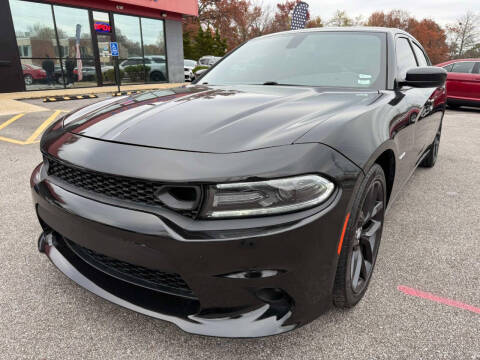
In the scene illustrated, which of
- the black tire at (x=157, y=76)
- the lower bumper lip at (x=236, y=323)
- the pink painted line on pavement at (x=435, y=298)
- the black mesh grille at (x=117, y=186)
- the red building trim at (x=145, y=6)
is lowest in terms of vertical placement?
the pink painted line on pavement at (x=435, y=298)

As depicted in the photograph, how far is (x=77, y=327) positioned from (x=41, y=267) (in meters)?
0.68

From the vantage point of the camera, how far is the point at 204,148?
139cm

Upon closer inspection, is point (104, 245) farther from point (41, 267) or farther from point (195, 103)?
point (41, 267)

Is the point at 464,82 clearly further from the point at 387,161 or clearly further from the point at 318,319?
the point at 318,319

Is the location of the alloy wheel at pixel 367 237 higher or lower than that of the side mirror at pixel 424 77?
lower

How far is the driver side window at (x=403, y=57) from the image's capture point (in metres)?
2.60

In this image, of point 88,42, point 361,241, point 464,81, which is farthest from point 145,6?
point 361,241

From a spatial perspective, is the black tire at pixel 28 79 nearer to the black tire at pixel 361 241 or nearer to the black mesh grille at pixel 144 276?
the black mesh grille at pixel 144 276

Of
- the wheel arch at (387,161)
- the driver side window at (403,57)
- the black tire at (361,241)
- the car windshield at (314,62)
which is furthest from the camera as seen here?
the driver side window at (403,57)

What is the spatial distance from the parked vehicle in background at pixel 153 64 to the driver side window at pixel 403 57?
14.2 meters

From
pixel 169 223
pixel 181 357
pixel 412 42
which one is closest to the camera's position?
pixel 169 223

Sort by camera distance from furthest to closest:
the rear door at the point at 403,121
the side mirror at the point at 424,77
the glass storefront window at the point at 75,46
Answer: the glass storefront window at the point at 75,46
the side mirror at the point at 424,77
the rear door at the point at 403,121

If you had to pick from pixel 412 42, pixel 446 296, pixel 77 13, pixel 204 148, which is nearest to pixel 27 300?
pixel 204 148

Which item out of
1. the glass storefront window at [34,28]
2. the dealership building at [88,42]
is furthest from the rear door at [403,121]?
the glass storefront window at [34,28]
